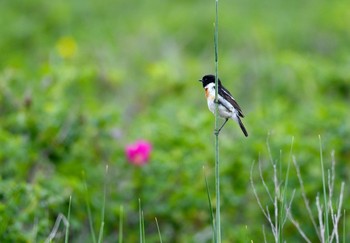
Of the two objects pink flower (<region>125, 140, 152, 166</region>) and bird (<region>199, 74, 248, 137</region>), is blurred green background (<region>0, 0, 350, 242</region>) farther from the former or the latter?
bird (<region>199, 74, 248, 137</region>)

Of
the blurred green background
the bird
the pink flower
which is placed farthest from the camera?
the pink flower

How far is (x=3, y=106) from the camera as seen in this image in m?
6.91

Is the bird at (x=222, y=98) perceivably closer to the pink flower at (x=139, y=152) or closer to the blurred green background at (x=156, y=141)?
the blurred green background at (x=156, y=141)

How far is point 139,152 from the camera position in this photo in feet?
20.2

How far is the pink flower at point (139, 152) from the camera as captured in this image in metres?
6.16

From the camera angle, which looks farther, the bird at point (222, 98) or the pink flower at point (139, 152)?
the pink flower at point (139, 152)

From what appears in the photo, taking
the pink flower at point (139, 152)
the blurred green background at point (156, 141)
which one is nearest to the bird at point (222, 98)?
the blurred green background at point (156, 141)

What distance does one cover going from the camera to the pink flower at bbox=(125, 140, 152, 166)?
616cm

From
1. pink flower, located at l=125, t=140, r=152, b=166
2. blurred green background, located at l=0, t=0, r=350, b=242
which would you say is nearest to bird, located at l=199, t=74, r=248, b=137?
blurred green background, located at l=0, t=0, r=350, b=242

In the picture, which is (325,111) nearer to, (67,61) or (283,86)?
(283,86)

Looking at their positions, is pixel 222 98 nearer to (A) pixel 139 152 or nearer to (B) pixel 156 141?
(A) pixel 139 152

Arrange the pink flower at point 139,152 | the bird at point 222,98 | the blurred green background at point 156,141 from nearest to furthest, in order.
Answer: the bird at point 222,98, the blurred green background at point 156,141, the pink flower at point 139,152

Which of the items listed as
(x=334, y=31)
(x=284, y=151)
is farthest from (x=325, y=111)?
(x=334, y=31)

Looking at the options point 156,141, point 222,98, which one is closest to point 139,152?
point 156,141
